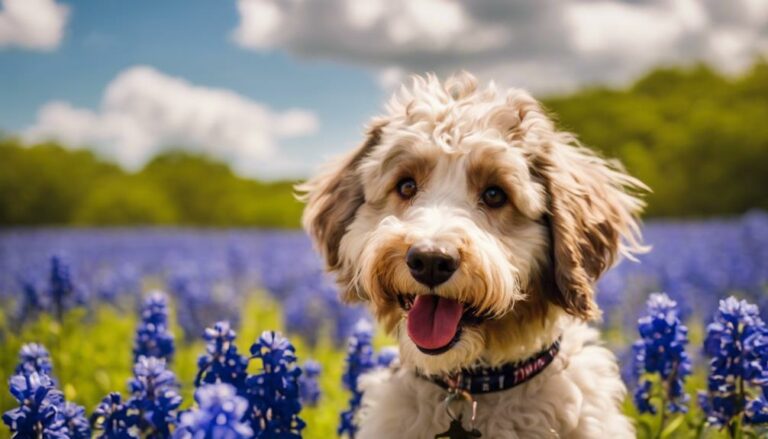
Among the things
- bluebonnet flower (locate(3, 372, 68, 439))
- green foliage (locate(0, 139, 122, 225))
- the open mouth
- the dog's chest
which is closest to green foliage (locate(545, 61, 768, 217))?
the dog's chest

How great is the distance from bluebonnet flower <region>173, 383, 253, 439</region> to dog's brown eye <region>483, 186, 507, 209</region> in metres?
1.74

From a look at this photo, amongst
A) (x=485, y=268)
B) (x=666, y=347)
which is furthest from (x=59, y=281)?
(x=666, y=347)

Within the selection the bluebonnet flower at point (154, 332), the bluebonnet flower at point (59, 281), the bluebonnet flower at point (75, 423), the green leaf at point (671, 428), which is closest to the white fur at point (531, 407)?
the green leaf at point (671, 428)

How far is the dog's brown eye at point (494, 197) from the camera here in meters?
3.07

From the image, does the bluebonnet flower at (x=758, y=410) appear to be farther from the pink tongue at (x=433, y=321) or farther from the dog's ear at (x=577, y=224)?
the pink tongue at (x=433, y=321)

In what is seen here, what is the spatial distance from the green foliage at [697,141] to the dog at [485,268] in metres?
20.2

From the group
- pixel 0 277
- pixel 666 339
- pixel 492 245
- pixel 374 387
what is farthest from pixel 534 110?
pixel 0 277

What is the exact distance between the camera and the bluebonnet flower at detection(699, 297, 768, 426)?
9.10 ft

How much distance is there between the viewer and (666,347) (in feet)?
10.1

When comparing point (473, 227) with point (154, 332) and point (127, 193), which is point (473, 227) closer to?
point (154, 332)

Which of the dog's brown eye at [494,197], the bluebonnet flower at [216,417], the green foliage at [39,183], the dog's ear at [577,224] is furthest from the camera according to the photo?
the green foliage at [39,183]

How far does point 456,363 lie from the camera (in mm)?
2826

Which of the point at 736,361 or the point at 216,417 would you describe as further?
the point at 736,361

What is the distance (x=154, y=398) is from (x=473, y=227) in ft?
4.79
